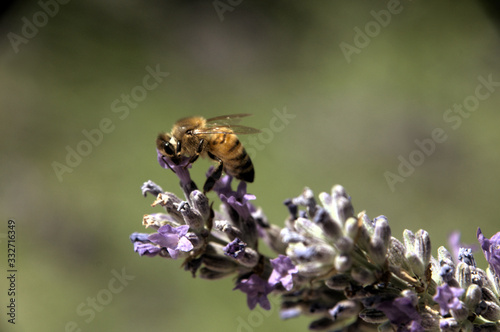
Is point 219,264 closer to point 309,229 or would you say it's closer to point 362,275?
point 309,229

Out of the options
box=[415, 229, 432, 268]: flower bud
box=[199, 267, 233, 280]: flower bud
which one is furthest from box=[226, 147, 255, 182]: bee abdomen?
box=[415, 229, 432, 268]: flower bud

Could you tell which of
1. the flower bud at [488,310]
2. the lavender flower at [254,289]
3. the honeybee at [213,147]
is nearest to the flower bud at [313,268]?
the lavender flower at [254,289]

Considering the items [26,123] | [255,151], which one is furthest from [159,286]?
[26,123]

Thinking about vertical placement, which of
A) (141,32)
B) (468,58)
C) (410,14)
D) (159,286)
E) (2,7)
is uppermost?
(2,7)

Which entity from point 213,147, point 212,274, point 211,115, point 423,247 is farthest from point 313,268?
point 211,115

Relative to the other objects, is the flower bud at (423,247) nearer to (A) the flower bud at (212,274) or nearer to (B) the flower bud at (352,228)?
(B) the flower bud at (352,228)

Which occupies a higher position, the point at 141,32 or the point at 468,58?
the point at 141,32

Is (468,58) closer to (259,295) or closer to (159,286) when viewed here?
(159,286)
